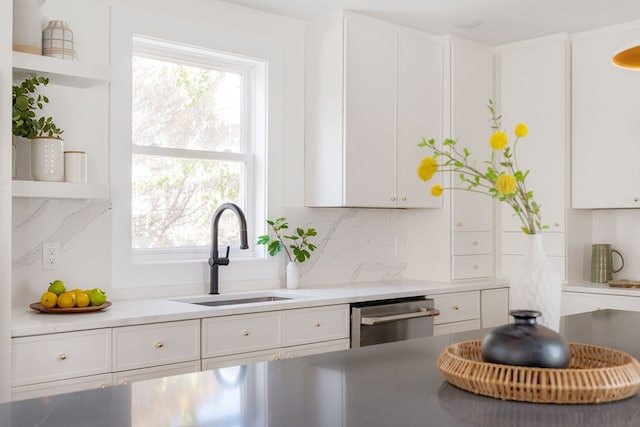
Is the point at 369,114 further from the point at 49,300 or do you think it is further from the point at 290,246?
the point at 49,300

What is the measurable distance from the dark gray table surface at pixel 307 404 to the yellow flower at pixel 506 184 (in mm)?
423

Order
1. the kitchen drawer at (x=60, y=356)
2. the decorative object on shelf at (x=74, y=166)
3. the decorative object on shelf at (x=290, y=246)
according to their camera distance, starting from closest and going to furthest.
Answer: the kitchen drawer at (x=60, y=356) < the decorative object on shelf at (x=74, y=166) < the decorative object on shelf at (x=290, y=246)

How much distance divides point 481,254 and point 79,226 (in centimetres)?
265

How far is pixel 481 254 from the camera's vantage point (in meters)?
4.75

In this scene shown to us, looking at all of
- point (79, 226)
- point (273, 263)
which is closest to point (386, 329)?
point (273, 263)

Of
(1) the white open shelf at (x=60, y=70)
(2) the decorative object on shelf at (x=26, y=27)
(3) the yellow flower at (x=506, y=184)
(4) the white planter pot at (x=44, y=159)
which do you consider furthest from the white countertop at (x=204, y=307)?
(3) the yellow flower at (x=506, y=184)

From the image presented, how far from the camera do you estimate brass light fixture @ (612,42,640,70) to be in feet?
6.70

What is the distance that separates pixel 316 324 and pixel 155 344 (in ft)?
2.92

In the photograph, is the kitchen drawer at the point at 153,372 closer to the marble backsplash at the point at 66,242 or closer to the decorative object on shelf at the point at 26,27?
the marble backsplash at the point at 66,242

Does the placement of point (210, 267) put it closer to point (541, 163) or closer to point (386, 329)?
point (386, 329)

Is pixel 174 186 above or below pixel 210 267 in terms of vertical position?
above

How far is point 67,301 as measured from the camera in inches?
113

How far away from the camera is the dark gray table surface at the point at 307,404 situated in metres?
1.27

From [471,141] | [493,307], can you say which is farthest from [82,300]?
[471,141]
